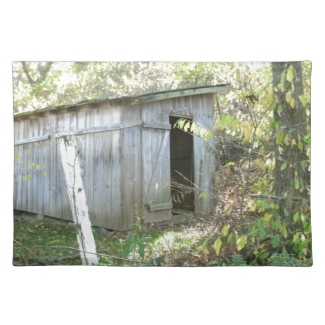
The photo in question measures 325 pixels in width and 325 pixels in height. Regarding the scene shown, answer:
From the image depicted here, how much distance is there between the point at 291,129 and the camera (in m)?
4.40

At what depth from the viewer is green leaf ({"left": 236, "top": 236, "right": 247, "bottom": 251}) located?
14.5 feet

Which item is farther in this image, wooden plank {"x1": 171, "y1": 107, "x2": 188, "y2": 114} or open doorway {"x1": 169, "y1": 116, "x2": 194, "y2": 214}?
wooden plank {"x1": 171, "y1": 107, "x2": 188, "y2": 114}

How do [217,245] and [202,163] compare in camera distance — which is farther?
[202,163]

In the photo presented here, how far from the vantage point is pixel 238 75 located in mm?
4457

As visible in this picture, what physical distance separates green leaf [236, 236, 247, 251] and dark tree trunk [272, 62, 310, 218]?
0.44 meters

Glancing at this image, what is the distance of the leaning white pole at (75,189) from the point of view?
4.51 m

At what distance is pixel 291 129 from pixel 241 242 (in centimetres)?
102

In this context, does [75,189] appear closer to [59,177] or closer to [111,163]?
[59,177]

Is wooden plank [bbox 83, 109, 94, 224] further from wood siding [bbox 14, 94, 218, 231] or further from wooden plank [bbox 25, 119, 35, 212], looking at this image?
wooden plank [bbox 25, 119, 35, 212]

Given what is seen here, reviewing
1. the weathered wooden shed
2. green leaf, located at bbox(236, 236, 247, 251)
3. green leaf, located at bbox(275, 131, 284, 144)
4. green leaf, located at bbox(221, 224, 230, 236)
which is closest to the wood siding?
the weathered wooden shed

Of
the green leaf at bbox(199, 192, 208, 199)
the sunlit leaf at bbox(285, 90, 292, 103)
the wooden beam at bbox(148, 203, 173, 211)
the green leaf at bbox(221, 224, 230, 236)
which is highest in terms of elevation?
the sunlit leaf at bbox(285, 90, 292, 103)

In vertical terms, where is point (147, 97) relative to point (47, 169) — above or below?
above

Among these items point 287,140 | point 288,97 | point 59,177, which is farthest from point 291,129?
point 59,177
